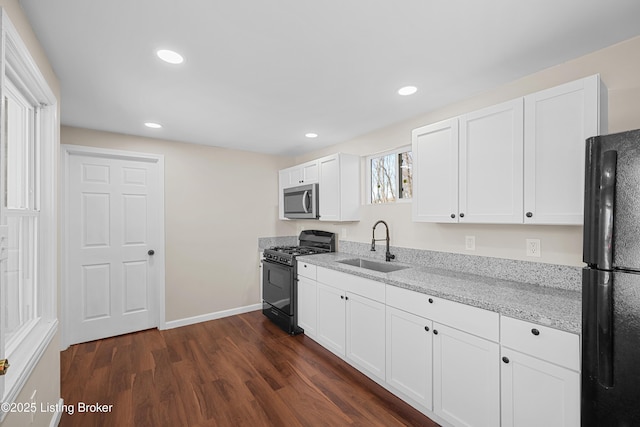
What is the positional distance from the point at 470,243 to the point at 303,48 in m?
1.95

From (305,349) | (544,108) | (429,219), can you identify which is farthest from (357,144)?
(305,349)

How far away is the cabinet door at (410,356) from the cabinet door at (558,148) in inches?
39.6

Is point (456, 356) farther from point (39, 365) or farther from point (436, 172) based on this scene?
point (39, 365)

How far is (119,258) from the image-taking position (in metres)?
3.42

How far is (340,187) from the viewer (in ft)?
11.1

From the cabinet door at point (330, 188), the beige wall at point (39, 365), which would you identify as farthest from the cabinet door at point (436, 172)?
the beige wall at point (39, 365)

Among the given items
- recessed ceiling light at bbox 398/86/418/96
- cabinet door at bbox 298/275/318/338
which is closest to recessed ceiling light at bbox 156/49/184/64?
recessed ceiling light at bbox 398/86/418/96

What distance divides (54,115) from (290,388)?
8.51 feet

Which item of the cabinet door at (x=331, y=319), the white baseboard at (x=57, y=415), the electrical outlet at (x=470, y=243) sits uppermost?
the electrical outlet at (x=470, y=243)

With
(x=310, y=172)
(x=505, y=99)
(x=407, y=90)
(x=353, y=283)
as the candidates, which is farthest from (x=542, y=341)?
(x=310, y=172)

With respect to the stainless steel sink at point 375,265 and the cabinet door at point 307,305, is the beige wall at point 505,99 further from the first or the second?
the cabinet door at point 307,305

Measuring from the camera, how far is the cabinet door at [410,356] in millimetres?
1933

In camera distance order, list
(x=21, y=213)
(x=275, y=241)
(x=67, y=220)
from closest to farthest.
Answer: (x=21, y=213)
(x=67, y=220)
(x=275, y=241)

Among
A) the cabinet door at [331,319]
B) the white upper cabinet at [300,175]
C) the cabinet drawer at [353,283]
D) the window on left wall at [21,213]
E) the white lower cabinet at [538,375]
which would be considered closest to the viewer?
the white lower cabinet at [538,375]
